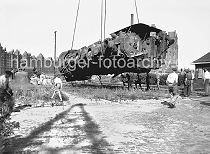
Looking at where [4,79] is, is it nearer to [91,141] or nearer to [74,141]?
[74,141]

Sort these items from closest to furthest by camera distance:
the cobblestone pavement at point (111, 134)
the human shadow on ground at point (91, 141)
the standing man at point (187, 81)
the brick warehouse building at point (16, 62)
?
the human shadow on ground at point (91, 141) < the cobblestone pavement at point (111, 134) < the standing man at point (187, 81) < the brick warehouse building at point (16, 62)

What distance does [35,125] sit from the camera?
7.66 metres

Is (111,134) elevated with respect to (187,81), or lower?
lower

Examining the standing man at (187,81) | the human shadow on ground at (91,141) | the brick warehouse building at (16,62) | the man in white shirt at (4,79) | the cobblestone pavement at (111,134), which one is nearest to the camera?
the human shadow on ground at (91,141)

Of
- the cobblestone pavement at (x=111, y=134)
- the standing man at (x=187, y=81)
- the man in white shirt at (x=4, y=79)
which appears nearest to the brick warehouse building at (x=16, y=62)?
the standing man at (x=187, y=81)

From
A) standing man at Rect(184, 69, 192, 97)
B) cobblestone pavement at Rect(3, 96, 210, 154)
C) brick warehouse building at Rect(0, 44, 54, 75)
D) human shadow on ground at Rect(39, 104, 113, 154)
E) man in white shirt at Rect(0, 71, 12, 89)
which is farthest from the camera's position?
brick warehouse building at Rect(0, 44, 54, 75)

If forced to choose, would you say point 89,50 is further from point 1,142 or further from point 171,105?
point 1,142

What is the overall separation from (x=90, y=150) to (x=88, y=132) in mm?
1623

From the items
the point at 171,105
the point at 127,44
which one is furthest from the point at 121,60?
the point at 171,105

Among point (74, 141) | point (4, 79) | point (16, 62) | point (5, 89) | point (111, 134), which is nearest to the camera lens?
point (74, 141)

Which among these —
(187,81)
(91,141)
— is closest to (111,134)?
(91,141)

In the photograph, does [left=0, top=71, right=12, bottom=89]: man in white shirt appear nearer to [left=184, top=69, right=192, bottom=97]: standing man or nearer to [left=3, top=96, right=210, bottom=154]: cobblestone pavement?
[left=3, top=96, right=210, bottom=154]: cobblestone pavement

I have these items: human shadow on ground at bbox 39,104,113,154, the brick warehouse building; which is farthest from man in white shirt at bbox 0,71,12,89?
the brick warehouse building

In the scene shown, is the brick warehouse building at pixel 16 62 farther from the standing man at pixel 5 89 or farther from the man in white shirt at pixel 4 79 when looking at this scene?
the man in white shirt at pixel 4 79
